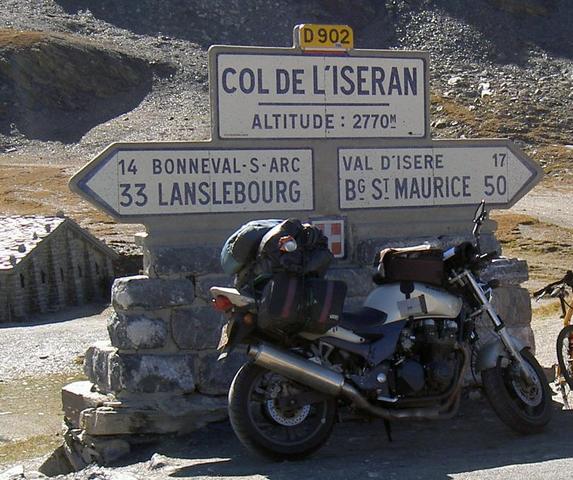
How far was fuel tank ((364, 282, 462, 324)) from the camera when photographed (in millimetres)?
6246

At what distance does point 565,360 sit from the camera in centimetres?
732

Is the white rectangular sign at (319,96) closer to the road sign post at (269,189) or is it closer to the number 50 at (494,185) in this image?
the road sign post at (269,189)

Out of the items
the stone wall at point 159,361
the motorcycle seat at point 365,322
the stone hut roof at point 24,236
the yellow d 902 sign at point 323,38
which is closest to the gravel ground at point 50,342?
the stone hut roof at point 24,236

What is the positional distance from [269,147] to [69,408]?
2208 mm

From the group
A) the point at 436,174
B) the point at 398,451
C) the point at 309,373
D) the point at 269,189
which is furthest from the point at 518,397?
the point at 269,189

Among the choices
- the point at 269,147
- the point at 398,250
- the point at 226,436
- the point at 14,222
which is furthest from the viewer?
the point at 14,222

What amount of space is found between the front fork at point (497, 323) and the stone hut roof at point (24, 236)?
14.4 meters

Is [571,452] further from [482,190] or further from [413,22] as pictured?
[413,22]

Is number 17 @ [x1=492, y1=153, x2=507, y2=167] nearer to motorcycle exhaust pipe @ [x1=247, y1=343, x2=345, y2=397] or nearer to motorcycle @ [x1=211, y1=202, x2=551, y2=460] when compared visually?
motorcycle @ [x1=211, y1=202, x2=551, y2=460]

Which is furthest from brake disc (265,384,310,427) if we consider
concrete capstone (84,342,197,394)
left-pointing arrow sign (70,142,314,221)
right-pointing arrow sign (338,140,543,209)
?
right-pointing arrow sign (338,140,543,209)

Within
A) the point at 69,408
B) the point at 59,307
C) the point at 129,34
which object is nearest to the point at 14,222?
the point at 59,307

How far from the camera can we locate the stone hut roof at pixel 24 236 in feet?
64.8

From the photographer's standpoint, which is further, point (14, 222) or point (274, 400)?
point (14, 222)

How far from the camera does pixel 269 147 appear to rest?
7238 millimetres
